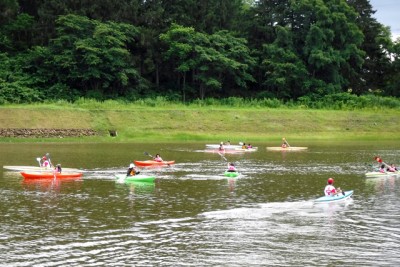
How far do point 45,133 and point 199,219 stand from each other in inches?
1715

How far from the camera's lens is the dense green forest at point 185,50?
8225cm

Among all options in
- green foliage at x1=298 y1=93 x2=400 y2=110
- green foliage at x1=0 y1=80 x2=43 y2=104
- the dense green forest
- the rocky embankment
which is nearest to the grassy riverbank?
the rocky embankment

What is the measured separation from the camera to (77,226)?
21.0m

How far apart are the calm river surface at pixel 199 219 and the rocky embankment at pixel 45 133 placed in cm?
2079

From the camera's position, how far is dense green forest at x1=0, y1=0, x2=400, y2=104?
82250 millimetres

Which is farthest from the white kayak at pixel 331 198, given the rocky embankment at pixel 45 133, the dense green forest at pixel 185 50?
the dense green forest at pixel 185 50

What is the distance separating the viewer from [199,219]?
74.1 ft

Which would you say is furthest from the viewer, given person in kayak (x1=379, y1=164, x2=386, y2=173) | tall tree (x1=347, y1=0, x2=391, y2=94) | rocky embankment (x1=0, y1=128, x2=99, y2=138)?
tall tree (x1=347, y1=0, x2=391, y2=94)

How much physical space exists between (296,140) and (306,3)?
31.8 m

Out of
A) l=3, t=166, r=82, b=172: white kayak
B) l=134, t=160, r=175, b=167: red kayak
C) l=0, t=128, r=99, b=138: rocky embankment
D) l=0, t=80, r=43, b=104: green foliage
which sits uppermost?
l=0, t=80, r=43, b=104: green foliage

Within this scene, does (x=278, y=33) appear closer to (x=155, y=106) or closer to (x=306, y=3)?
(x=306, y=3)

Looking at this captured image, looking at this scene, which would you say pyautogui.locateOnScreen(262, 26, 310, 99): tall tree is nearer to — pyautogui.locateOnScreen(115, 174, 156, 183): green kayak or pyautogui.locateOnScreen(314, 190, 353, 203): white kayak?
pyautogui.locateOnScreen(115, 174, 156, 183): green kayak

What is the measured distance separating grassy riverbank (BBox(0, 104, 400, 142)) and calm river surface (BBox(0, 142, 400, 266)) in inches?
961

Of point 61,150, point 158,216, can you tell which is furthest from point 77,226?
point 61,150
